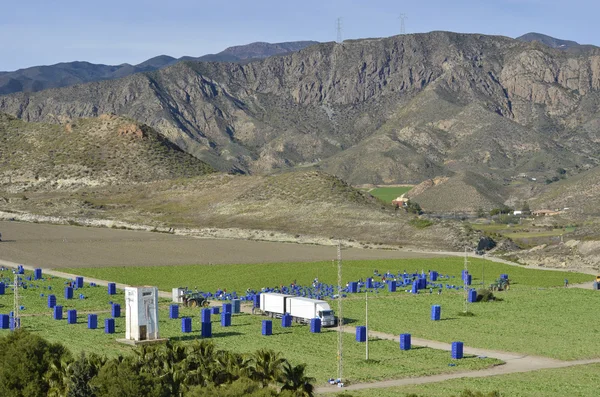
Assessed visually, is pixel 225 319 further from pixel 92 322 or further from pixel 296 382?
pixel 296 382

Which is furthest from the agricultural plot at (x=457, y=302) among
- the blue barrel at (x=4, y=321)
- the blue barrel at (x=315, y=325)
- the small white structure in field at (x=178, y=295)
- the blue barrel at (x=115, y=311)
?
the blue barrel at (x=4, y=321)

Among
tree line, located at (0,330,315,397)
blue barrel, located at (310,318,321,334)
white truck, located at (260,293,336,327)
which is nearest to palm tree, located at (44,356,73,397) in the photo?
tree line, located at (0,330,315,397)

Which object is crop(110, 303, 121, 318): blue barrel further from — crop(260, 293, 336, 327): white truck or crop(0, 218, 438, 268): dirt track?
crop(0, 218, 438, 268): dirt track

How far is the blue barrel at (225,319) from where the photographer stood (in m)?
64.2

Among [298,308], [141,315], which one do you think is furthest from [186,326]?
[298,308]

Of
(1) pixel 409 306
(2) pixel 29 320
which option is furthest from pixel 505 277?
(2) pixel 29 320

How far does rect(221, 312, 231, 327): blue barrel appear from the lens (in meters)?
64.2

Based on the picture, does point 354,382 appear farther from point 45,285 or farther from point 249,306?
point 45,285

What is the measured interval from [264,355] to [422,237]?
322ft

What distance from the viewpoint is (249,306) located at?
74875 mm

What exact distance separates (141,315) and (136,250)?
63.5m

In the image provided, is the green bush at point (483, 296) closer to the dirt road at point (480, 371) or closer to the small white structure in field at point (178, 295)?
the dirt road at point (480, 371)

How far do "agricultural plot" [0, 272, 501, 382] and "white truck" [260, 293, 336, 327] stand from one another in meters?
1.00

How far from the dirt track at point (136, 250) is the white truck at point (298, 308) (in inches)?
1521
